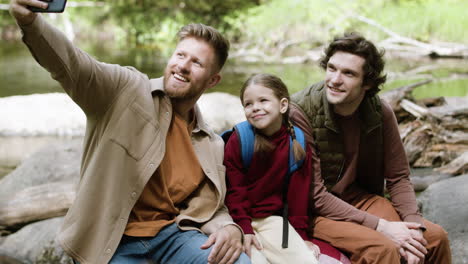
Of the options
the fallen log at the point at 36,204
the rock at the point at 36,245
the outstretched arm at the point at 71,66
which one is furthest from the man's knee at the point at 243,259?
the fallen log at the point at 36,204

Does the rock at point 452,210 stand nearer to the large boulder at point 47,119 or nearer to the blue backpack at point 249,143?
the blue backpack at point 249,143

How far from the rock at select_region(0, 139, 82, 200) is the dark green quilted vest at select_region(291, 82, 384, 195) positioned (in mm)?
2398

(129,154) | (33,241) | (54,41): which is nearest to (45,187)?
(33,241)

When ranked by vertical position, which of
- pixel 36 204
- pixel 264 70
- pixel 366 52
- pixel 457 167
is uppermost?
pixel 366 52

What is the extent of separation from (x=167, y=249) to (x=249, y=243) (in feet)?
1.11

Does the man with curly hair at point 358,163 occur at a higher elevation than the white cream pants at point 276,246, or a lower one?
higher

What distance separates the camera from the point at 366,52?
86.1 inches

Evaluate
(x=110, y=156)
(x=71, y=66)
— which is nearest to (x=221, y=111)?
(x=110, y=156)

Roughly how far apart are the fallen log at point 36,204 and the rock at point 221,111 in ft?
9.99

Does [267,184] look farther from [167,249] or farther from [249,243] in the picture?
[167,249]

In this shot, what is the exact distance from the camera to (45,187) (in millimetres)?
3533

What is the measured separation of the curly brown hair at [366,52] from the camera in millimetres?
2178

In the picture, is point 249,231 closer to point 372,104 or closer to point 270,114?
point 270,114

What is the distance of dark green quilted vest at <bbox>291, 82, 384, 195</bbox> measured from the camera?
2205 millimetres
